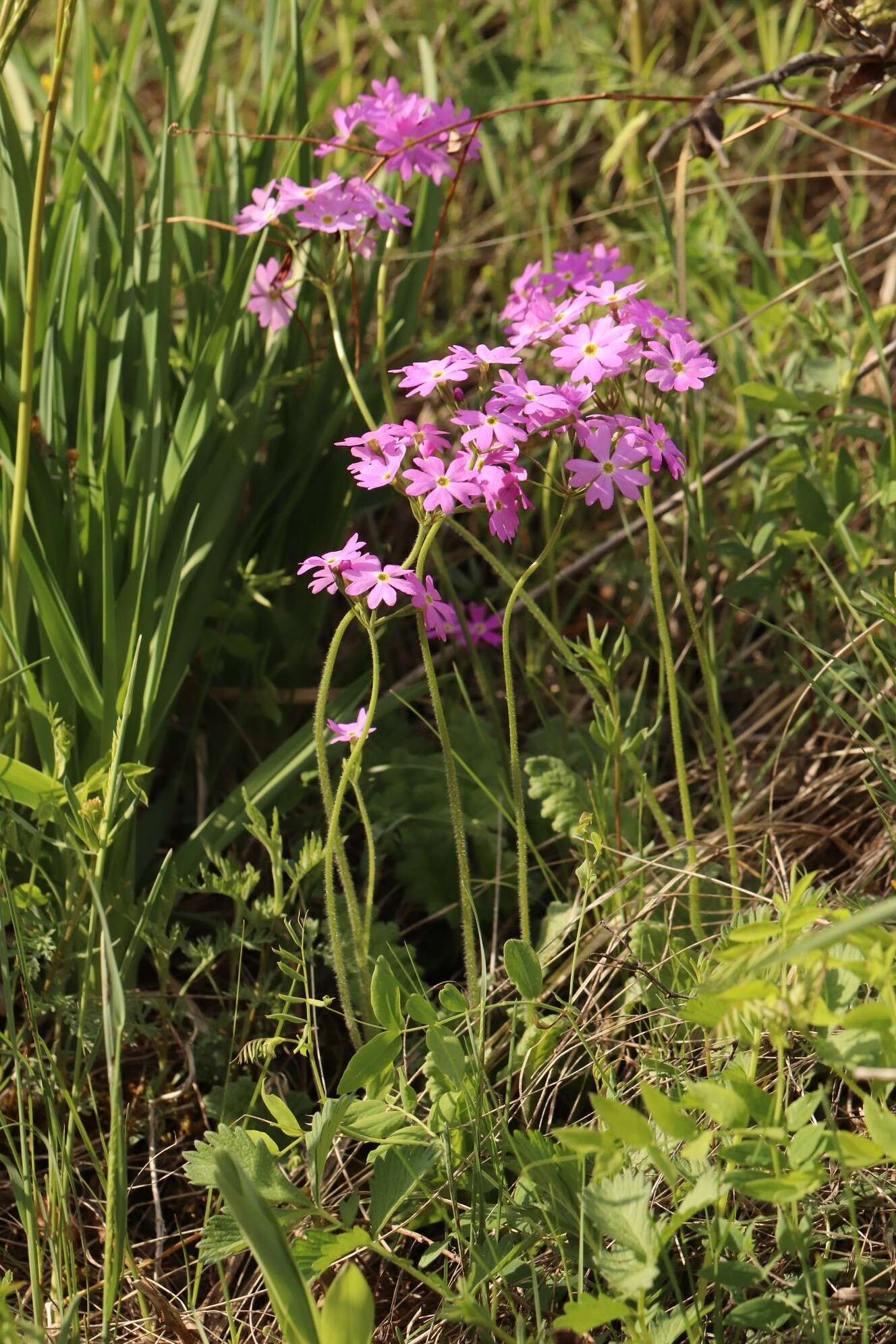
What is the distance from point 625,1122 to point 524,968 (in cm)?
27

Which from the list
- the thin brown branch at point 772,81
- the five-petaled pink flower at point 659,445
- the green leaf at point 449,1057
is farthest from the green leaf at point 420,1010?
the thin brown branch at point 772,81

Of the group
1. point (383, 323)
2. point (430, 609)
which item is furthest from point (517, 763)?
point (383, 323)

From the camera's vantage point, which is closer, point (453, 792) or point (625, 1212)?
point (625, 1212)

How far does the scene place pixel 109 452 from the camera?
163 cm

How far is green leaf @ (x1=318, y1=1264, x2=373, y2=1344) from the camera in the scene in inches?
38.4

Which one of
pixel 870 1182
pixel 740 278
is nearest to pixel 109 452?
pixel 870 1182

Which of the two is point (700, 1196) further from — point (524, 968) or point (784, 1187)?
point (524, 968)

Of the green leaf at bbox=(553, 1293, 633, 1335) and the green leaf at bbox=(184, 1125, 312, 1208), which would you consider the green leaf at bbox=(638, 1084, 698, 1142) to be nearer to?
the green leaf at bbox=(553, 1293, 633, 1335)

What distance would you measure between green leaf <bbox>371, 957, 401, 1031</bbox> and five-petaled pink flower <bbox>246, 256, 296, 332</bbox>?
100 cm

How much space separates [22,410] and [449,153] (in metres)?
0.83

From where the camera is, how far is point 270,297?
175cm

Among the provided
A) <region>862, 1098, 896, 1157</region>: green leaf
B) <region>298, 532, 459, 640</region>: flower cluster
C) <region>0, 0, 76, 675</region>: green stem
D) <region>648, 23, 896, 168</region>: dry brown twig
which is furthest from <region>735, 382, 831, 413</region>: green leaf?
<region>862, 1098, 896, 1157</region>: green leaf

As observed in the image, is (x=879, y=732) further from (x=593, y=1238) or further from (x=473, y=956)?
(x=593, y=1238)

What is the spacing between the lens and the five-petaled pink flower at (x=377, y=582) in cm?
121
